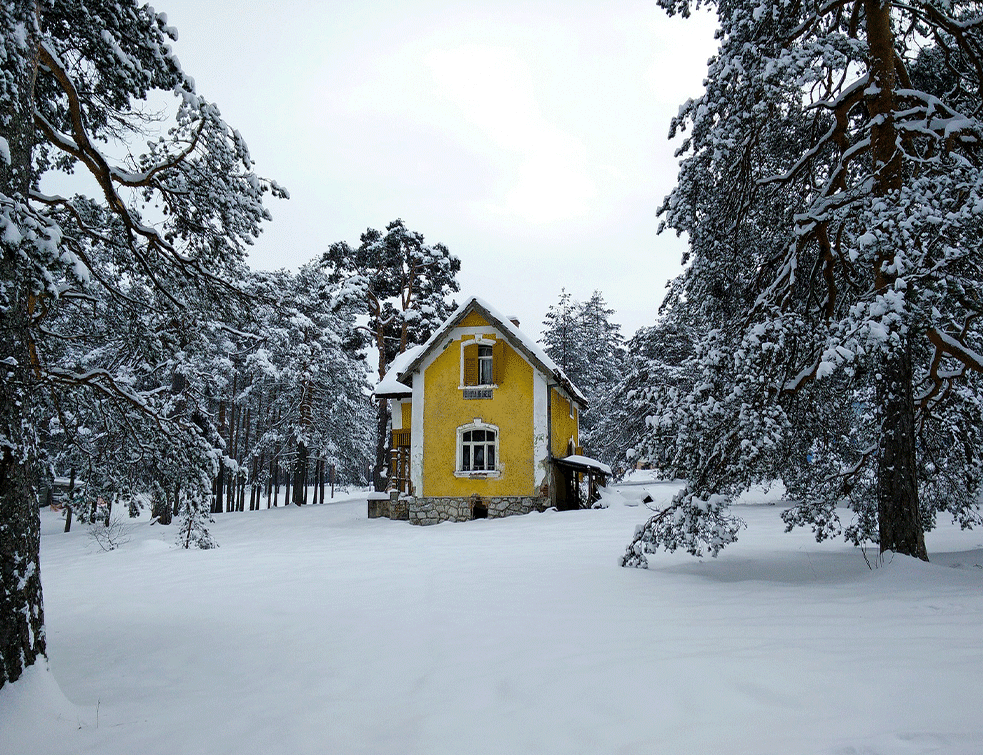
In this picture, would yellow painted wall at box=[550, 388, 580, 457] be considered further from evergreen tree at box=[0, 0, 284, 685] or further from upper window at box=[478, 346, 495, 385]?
evergreen tree at box=[0, 0, 284, 685]

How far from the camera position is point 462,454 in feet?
63.9

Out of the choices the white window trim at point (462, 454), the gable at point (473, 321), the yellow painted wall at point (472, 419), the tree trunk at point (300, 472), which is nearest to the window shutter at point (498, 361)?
the yellow painted wall at point (472, 419)

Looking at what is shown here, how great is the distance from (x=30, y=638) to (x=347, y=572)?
17.1ft

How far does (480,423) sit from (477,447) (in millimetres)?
801

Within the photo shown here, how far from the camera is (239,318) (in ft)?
23.5

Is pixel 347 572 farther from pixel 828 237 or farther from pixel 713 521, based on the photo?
pixel 828 237

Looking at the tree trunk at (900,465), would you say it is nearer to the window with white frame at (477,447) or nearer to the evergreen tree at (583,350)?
the window with white frame at (477,447)

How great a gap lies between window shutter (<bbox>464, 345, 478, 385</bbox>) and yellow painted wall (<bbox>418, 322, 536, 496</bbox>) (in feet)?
0.79

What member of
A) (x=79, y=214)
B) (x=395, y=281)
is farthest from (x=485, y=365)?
(x=79, y=214)

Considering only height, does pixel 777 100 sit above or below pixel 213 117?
above

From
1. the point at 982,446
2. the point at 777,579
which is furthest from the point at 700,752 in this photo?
the point at 982,446

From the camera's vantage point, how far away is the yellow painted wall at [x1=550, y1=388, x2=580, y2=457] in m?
20.2

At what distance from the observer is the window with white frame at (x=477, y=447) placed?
761 inches

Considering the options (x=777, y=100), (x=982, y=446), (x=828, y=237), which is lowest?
(x=982, y=446)
